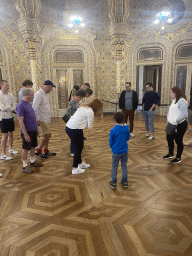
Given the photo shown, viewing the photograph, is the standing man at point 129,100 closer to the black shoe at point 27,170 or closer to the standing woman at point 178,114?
the standing woman at point 178,114

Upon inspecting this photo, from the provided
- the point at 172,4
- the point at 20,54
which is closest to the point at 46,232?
the point at 20,54

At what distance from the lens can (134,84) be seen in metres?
10.0

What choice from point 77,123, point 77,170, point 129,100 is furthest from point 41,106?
point 129,100

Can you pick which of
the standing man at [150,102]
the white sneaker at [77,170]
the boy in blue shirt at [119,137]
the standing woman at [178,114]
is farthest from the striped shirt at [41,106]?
the standing man at [150,102]

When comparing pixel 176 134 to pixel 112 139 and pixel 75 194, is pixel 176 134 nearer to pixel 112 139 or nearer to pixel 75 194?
pixel 112 139

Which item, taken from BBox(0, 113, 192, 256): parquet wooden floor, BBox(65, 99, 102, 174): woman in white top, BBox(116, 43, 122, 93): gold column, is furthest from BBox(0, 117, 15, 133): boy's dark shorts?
BBox(116, 43, 122, 93): gold column

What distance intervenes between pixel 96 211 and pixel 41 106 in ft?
7.68

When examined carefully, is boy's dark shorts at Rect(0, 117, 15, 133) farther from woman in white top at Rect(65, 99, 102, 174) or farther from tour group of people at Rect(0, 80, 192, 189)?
woman in white top at Rect(65, 99, 102, 174)

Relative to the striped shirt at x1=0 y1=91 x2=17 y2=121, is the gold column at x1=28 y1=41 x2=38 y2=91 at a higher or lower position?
higher

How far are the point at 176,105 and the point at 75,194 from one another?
232 cm

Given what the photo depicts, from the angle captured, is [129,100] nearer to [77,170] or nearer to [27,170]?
[77,170]

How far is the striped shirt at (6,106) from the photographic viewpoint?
3871mm

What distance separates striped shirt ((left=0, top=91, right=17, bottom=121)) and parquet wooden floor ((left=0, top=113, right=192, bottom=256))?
1.02 meters

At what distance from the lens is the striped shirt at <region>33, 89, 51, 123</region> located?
146 inches
